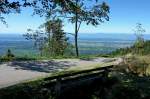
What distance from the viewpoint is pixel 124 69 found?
24594mm

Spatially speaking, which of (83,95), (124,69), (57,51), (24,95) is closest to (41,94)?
(24,95)

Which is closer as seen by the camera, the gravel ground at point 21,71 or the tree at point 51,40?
the gravel ground at point 21,71

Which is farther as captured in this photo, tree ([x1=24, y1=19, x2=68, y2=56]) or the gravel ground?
tree ([x1=24, y1=19, x2=68, y2=56])

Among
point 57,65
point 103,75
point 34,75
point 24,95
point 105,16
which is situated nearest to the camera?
point 24,95

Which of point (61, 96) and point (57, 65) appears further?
point (57, 65)

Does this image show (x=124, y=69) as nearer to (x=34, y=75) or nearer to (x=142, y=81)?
(x=142, y=81)

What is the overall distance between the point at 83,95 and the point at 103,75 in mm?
2536

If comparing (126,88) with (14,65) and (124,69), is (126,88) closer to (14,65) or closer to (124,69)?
(124,69)

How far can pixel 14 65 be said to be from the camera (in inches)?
1008

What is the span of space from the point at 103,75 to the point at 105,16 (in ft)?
85.0

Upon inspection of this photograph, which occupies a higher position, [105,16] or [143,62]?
[105,16]

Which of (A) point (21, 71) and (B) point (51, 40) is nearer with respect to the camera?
Answer: (A) point (21, 71)

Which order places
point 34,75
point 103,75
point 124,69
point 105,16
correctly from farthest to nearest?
point 105,16 → point 124,69 → point 34,75 → point 103,75

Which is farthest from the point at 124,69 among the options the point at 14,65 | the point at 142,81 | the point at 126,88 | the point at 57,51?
the point at 57,51
